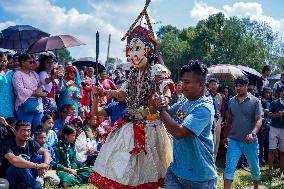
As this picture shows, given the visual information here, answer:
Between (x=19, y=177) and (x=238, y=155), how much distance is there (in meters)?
3.18

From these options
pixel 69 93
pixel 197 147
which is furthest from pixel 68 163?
pixel 197 147

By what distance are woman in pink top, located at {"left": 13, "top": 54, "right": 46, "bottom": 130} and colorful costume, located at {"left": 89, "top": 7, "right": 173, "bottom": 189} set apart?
2506 mm

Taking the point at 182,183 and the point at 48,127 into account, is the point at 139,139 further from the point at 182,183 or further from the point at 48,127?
the point at 48,127

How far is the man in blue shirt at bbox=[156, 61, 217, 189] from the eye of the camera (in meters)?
3.18

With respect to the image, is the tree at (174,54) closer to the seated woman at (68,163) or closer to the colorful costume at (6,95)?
the seated woman at (68,163)

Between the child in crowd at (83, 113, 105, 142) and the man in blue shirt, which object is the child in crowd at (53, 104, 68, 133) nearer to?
the child in crowd at (83, 113, 105, 142)

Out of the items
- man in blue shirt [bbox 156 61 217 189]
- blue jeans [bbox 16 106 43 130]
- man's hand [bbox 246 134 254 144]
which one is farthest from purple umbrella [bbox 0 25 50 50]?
man in blue shirt [bbox 156 61 217 189]

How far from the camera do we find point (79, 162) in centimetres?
706

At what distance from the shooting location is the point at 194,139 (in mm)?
3242

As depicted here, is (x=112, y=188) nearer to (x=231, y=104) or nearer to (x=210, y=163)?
(x=210, y=163)

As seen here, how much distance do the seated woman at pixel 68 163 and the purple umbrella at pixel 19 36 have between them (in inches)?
171

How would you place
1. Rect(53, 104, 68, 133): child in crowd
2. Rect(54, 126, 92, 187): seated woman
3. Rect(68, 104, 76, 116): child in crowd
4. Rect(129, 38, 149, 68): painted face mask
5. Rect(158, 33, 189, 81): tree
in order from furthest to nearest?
1. Rect(158, 33, 189, 81): tree
2. Rect(68, 104, 76, 116): child in crowd
3. Rect(53, 104, 68, 133): child in crowd
4. Rect(54, 126, 92, 187): seated woman
5. Rect(129, 38, 149, 68): painted face mask

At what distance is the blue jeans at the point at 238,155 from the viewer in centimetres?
564

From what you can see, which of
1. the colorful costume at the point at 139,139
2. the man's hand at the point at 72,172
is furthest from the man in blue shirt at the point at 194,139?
the man's hand at the point at 72,172
